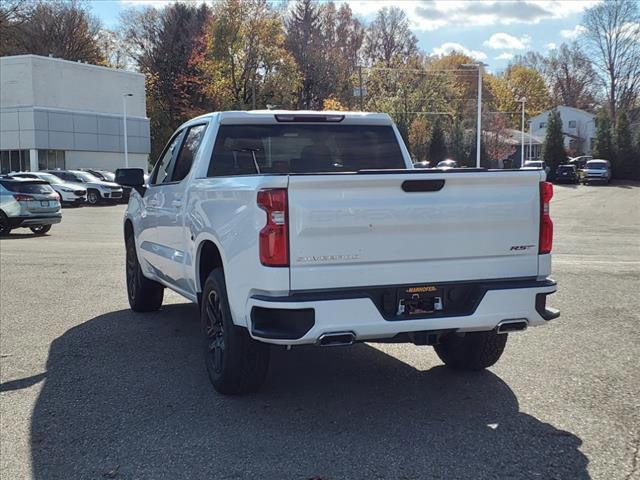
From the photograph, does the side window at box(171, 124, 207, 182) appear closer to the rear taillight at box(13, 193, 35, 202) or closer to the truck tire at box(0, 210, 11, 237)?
the rear taillight at box(13, 193, 35, 202)

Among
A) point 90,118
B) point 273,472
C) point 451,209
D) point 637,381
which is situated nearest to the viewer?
point 273,472

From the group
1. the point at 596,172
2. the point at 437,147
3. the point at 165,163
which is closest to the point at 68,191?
the point at 165,163

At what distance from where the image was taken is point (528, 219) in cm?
458

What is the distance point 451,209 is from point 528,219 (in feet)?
1.90

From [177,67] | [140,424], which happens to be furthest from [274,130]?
[177,67]

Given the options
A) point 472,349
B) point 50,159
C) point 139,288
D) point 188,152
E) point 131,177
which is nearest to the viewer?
point 472,349

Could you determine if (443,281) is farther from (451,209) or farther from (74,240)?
(74,240)

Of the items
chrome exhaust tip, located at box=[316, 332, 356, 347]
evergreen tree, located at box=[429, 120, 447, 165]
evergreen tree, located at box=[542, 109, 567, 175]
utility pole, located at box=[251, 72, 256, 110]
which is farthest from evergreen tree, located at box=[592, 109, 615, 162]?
chrome exhaust tip, located at box=[316, 332, 356, 347]

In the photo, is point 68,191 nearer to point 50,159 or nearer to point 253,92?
point 50,159

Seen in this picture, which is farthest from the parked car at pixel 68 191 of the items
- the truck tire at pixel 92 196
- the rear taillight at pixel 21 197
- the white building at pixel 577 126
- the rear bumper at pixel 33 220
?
the white building at pixel 577 126

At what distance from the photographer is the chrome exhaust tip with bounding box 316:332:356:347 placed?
412cm

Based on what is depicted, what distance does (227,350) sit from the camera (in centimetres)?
475

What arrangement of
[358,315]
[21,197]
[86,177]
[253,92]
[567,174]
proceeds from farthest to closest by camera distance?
[253,92]
[567,174]
[86,177]
[21,197]
[358,315]

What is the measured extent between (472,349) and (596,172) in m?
49.9
